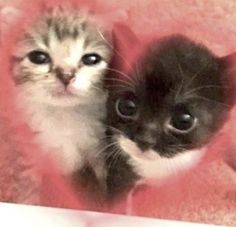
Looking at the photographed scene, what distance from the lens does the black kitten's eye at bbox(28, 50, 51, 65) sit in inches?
27.5

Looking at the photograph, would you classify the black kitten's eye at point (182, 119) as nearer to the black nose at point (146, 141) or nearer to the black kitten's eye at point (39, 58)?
the black nose at point (146, 141)

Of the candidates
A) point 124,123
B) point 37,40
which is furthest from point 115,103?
point 37,40

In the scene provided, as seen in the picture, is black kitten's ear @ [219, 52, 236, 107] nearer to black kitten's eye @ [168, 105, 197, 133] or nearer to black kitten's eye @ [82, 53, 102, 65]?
black kitten's eye @ [168, 105, 197, 133]

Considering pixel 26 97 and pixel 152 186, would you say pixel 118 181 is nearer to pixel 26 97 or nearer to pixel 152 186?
pixel 152 186

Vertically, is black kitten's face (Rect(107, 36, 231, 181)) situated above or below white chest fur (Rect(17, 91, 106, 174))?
above

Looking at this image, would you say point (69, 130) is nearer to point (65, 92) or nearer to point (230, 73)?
point (65, 92)

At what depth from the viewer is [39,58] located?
2.30 ft

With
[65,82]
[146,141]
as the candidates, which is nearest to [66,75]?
[65,82]

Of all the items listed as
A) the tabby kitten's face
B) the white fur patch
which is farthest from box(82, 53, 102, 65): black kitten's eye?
the white fur patch

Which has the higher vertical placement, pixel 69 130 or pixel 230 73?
pixel 230 73

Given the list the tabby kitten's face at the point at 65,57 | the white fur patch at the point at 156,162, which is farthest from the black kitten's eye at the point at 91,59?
the white fur patch at the point at 156,162

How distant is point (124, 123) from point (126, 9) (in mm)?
147

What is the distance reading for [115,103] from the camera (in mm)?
692

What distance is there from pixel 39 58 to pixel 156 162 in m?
0.21
